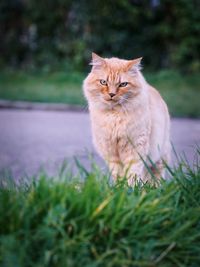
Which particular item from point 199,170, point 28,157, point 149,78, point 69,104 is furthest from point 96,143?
point 149,78

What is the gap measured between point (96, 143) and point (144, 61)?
49.1ft

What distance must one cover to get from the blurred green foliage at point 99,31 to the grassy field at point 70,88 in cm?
121

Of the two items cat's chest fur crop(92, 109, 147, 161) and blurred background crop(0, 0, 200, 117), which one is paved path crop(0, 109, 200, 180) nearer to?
cat's chest fur crop(92, 109, 147, 161)

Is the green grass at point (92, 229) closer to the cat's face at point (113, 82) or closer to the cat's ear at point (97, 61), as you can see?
the cat's face at point (113, 82)

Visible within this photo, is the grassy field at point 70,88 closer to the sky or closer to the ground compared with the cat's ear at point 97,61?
closer to the ground

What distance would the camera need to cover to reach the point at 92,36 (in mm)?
19281

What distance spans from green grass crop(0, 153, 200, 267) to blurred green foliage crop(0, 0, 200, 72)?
51.7 feet

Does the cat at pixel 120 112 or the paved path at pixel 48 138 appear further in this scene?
the paved path at pixel 48 138

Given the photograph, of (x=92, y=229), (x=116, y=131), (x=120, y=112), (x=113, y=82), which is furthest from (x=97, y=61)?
(x=92, y=229)

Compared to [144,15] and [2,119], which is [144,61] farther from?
[2,119]

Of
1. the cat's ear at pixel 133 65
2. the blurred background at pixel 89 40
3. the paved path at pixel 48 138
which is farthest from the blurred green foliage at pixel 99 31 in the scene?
the cat's ear at pixel 133 65

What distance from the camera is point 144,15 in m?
19.3

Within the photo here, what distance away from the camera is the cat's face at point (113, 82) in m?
4.86

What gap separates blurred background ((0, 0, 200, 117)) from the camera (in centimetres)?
1872
